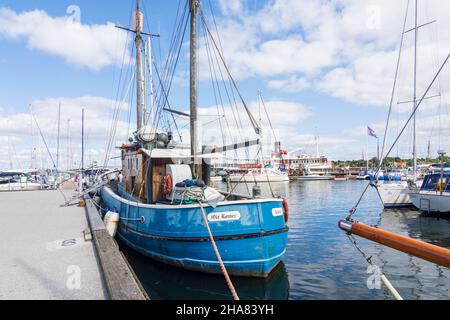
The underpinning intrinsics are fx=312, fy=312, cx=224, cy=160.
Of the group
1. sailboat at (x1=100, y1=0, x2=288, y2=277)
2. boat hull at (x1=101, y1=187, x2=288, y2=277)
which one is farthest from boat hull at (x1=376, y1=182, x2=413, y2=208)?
boat hull at (x1=101, y1=187, x2=288, y2=277)

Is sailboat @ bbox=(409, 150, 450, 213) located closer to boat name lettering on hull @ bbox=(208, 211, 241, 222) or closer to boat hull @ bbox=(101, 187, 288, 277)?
boat hull @ bbox=(101, 187, 288, 277)

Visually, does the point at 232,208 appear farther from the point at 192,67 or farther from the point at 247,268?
the point at 192,67

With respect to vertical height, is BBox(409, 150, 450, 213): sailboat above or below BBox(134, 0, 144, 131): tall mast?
below

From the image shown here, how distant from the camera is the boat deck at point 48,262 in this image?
208 inches

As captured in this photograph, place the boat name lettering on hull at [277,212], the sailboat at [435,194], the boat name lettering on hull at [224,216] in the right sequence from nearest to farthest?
the boat name lettering on hull at [224,216], the boat name lettering on hull at [277,212], the sailboat at [435,194]

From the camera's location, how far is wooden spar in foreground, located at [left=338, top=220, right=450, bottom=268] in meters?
3.64

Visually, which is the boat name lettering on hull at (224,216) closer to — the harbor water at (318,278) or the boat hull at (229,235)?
the boat hull at (229,235)

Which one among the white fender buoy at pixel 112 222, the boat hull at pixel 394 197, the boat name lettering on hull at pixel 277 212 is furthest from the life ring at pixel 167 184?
the boat hull at pixel 394 197

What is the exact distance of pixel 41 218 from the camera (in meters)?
13.0

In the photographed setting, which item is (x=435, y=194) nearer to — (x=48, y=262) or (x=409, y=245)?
(x=409, y=245)

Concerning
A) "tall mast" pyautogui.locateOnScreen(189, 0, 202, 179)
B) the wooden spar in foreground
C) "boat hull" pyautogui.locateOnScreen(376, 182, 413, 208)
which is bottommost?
"boat hull" pyautogui.locateOnScreen(376, 182, 413, 208)
